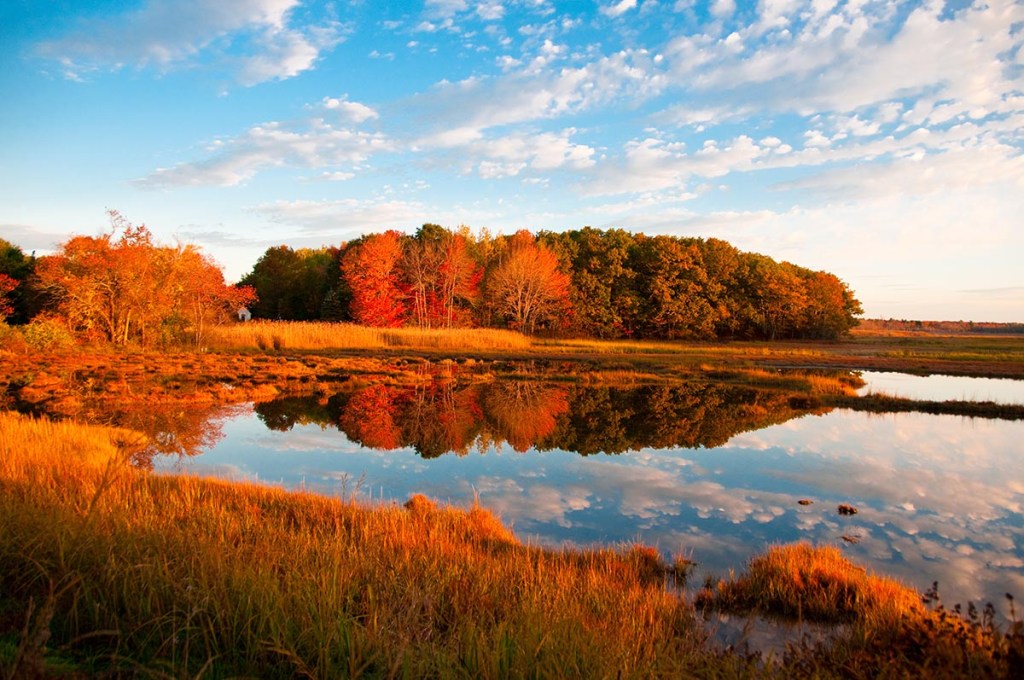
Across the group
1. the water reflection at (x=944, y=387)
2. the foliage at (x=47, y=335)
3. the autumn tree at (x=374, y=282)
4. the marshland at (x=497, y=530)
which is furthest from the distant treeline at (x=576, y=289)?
the marshland at (x=497, y=530)

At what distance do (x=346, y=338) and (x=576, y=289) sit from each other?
2627cm

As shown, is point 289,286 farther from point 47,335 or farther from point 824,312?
point 824,312

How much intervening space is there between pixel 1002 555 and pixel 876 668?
5999 millimetres

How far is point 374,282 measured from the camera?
2167 inches

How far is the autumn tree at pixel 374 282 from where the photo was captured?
54719 mm

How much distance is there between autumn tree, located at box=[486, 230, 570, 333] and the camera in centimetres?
5456

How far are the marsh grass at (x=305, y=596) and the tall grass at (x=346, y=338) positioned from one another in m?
30.8

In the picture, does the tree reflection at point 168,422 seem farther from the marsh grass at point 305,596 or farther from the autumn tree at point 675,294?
the autumn tree at point 675,294

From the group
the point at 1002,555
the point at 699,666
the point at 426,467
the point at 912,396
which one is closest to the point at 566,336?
the point at 912,396

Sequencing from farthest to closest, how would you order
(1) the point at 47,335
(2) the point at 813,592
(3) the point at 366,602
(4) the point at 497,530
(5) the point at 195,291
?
(5) the point at 195,291 → (1) the point at 47,335 → (4) the point at 497,530 → (2) the point at 813,592 → (3) the point at 366,602

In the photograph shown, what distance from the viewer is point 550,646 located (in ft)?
13.0

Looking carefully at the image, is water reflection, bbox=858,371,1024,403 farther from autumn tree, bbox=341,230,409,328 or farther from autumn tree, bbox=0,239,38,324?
autumn tree, bbox=0,239,38,324

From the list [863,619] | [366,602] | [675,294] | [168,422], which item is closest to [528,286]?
[675,294]

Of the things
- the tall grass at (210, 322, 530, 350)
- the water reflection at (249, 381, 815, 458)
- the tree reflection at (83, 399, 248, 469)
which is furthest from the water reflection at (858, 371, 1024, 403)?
the tall grass at (210, 322, 530, 350)
